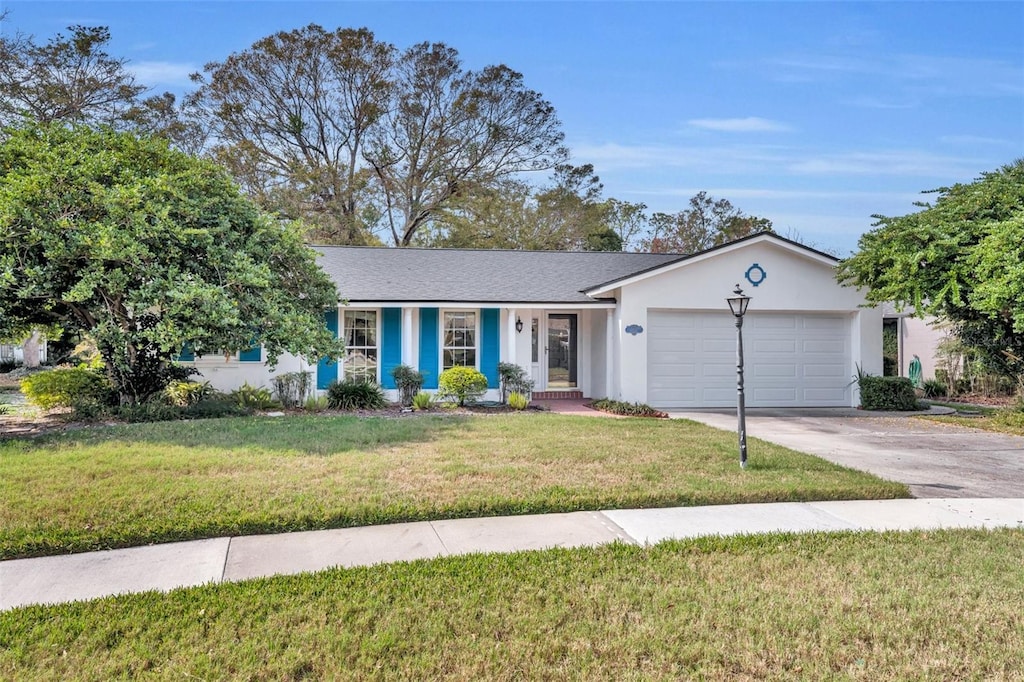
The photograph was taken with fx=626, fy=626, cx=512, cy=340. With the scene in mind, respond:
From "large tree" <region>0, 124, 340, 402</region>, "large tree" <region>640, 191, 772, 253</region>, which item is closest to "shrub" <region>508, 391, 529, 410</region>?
"large tree" <region>0, 124, 340, 402</region>

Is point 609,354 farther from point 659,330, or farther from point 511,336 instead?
point 511,336

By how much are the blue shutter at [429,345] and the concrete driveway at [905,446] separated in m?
5.48

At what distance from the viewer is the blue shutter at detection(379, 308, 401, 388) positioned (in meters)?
Answer: 14.2

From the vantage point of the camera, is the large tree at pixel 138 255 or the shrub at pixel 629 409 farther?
the shrub at pixel 629 409

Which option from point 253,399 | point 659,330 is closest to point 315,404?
point 253,399

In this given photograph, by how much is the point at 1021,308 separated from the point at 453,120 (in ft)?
77.4

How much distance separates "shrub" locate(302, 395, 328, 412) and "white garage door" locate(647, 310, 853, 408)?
6.92 metres

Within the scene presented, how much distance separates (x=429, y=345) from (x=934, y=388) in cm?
1358

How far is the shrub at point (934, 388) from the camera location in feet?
55.4

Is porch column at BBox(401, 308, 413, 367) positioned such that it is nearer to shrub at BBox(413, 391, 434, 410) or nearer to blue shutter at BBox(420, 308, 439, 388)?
blue shutter at BBox(420, 308, 439, 388)

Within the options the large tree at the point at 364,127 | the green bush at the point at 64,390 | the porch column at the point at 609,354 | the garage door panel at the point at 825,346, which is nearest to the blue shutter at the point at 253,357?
the green bush at the point at 64,390

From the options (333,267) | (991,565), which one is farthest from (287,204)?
(991,565)

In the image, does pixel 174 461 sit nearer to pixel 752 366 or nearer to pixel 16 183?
pixel 16 183

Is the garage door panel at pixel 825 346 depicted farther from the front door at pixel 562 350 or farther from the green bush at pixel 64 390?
the green bush at pixel 64 390
